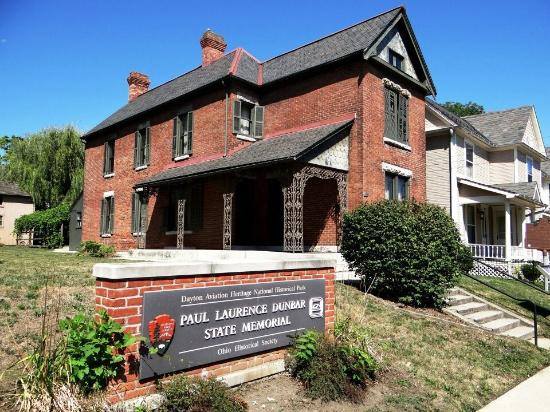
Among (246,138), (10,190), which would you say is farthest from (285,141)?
(10,190)

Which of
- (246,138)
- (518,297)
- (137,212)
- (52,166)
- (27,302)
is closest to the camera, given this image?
(27,302)

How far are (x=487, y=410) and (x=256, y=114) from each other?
13.6m

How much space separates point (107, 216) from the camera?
78.9 feet

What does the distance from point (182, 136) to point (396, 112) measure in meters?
9.17

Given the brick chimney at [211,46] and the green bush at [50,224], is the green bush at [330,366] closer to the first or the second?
the brick chimney at [211,46]

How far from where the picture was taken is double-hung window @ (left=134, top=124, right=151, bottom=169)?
69.3 feet

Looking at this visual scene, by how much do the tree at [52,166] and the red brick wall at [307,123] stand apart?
19.6 meters

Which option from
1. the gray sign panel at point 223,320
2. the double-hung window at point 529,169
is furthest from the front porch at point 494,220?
the gray sign panel at point 223,320

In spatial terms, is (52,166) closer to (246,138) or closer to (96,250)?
(96,250)

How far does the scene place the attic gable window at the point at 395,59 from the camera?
53.8 ft

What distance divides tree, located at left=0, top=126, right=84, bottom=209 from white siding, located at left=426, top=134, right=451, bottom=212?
99.0 ft

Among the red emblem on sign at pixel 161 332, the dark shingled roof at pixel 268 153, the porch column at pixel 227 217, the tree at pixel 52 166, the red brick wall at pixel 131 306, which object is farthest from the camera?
the tree at pixel 52 166

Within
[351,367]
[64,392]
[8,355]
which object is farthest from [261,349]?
[8,355]

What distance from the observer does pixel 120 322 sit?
169 inches
